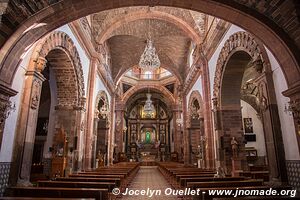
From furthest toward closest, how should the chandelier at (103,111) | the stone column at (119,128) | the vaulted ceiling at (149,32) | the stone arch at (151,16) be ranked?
the stone column at (119,128) → the chandelier at (103,111) → the stone arch at (151,16) → the vaulted ceiling at (149,32)

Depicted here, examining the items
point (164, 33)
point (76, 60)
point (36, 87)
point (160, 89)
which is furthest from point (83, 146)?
point (160, 89)

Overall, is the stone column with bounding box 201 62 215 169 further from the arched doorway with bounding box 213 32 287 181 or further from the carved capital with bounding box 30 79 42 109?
the carved capital with bounding box 30 79 42 109

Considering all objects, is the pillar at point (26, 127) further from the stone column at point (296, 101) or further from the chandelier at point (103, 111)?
the chandelier at point (103, 111)

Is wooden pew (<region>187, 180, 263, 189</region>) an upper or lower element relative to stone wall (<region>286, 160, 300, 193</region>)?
lower

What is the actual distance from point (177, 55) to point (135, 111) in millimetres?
17252

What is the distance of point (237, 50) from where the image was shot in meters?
7.52

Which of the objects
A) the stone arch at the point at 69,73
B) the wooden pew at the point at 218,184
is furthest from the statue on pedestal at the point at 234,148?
the stone arch at the point at 69,73

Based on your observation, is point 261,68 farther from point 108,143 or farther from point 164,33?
point 108,143

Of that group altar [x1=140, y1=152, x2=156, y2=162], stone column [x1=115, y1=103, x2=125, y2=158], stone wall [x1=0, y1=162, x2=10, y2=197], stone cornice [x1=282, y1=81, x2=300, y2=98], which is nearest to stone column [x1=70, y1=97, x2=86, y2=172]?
stone wall [x1=0, y1=162, x2=10, y2=197]

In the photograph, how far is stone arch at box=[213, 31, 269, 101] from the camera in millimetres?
5913

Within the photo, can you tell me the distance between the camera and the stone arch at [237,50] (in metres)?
5.91

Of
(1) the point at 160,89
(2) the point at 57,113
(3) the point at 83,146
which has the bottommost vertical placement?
(3) the point at 83,146

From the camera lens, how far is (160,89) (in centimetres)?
2494

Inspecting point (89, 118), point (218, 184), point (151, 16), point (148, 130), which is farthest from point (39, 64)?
point (148, 130)
